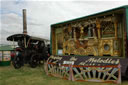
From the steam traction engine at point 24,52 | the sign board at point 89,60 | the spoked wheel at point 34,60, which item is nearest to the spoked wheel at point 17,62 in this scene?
the steam traction engine at point 24,52

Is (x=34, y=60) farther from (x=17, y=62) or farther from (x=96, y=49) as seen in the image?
(x=96, y=49)

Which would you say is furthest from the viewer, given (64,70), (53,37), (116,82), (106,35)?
(53,37)

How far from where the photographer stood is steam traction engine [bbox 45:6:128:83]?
18.0 ft

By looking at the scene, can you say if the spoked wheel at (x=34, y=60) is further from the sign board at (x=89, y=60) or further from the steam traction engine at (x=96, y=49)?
the sign board at (x=89, y=60)

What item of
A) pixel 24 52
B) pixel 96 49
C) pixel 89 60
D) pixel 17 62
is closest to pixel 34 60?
pixel 24 52

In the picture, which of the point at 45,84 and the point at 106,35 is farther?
the point at 106,35

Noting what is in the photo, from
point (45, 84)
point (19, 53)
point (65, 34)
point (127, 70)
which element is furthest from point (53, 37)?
A: point (127, 70)

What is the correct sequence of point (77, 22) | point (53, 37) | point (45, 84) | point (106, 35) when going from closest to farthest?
1. point (45, 84)
2. point (106, 35)
3. point (77, 22)
4. point (53, 37)

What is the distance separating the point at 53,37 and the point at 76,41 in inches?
92.2

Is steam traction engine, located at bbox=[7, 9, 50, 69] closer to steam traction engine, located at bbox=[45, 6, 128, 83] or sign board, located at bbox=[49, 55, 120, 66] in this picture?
steam traction engine, located at bbox=[45, 6, 128, 83]

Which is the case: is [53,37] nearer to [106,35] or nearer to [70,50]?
[70,50]

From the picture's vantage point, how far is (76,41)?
819cm

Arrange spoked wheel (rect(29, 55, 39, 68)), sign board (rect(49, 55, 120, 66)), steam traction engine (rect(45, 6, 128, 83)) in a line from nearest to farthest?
steam traction engine (rect(45, 6, 128, 83))
sign board (rect(49, 55, 120, 66))
spoked wheel (rect(29, 55, 39, 68))

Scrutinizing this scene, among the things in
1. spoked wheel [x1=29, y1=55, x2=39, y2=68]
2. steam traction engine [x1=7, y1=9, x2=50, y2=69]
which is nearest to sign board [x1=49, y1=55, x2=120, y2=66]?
spoked wheel [x1=29, y1=55, x2=39, y2=68]
